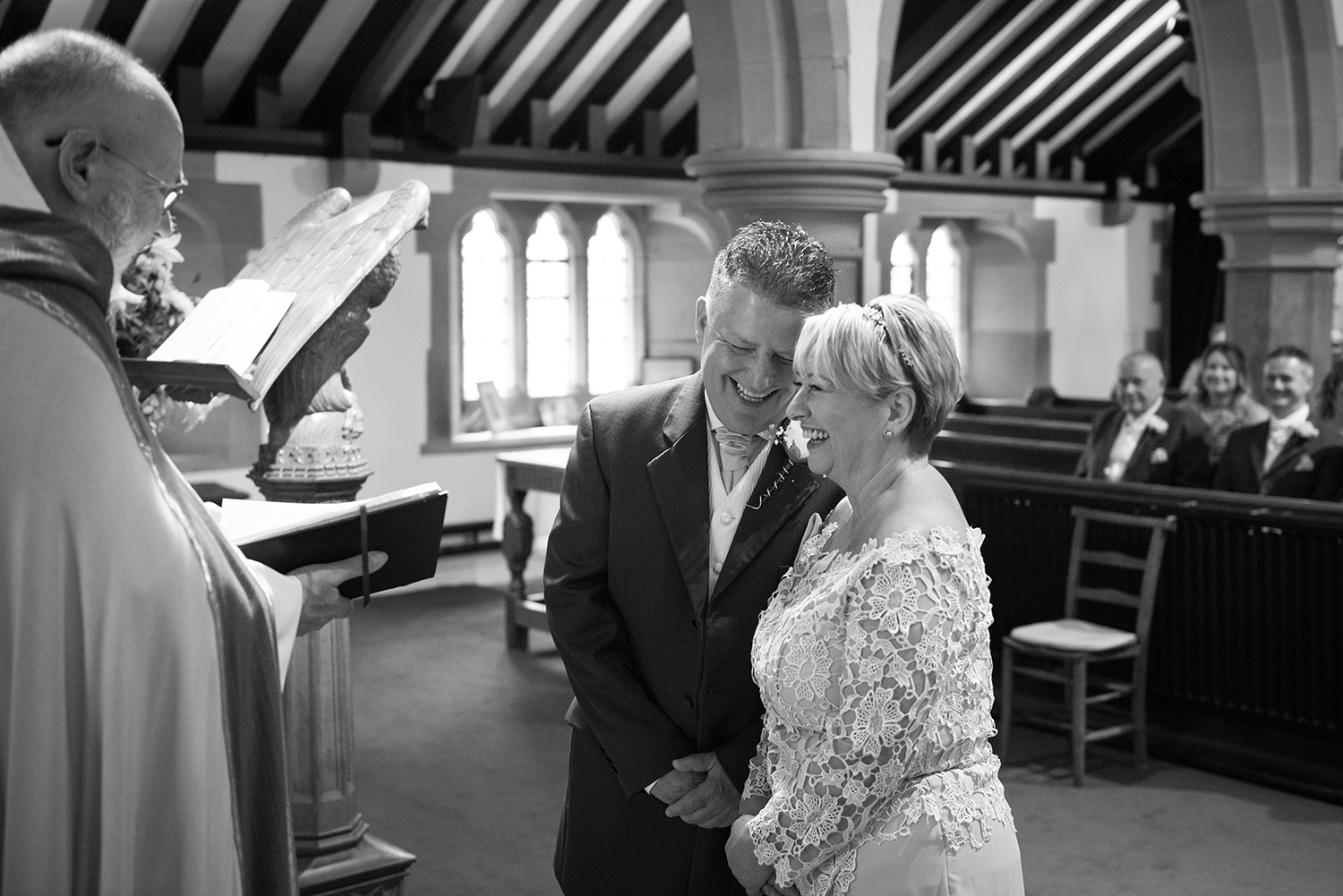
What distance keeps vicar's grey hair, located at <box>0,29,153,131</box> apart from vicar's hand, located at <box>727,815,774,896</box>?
107 cm

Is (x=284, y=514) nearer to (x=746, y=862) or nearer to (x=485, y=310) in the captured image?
(x=746, y=862)

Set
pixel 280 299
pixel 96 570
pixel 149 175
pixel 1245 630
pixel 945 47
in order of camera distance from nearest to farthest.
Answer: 1. pixel 96 570
2. pixel 149 175
3. pixel 280 299
4. pixel 1245 630
5. pixel 945 47

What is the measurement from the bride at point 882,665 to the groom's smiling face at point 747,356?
81 millimetres

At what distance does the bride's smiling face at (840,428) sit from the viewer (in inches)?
65.7

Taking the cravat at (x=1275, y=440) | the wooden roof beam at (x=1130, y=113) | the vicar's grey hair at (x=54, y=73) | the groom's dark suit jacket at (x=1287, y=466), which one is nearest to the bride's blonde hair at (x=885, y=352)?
the vicar's grey hair at (x=54, y=73)

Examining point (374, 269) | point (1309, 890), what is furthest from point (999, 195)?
point (374, 269)

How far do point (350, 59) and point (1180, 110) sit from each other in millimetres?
8041

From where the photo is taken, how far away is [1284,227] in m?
6.47

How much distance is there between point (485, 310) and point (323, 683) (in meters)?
7.87

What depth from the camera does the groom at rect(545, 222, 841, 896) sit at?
1.78 meters

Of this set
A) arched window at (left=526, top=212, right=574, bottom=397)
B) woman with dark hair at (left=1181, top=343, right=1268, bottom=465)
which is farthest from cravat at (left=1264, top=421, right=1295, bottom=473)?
arched window at (left=526, top=212, right=574, bottom=397)

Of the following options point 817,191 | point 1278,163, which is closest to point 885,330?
point 817,191

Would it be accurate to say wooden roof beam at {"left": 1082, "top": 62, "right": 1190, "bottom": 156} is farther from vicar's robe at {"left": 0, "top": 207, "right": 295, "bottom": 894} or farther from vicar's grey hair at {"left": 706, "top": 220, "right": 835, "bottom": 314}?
vicar's robe at {"left": 0, "top": 207, "right": 295, "bottom": 894}

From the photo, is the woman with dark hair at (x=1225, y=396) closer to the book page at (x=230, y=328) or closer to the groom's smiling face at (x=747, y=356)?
the groom's smiling face at (x=747, y=356)
